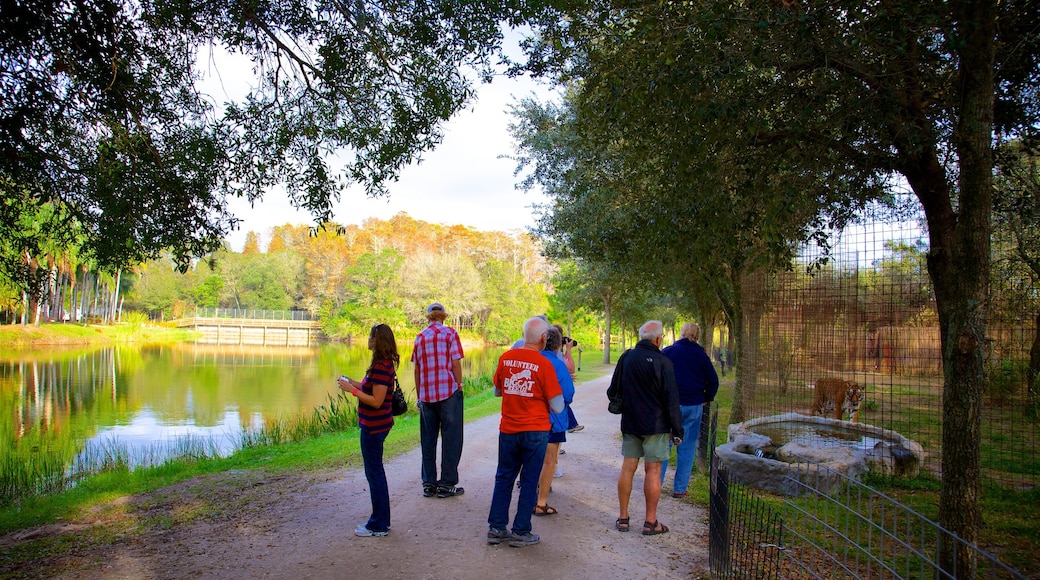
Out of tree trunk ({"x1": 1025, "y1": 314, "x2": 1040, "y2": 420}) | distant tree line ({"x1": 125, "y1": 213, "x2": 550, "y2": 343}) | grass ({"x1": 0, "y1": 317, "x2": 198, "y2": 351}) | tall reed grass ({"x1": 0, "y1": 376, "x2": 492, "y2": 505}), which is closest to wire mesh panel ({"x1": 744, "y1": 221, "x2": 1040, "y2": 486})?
tree trunk ({"x1": 1025, "y1": 314, "x2": 1040, "y2": 420})

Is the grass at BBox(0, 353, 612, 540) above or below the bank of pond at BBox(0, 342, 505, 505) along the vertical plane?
above

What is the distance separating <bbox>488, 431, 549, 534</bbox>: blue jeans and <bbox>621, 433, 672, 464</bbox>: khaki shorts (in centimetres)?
95

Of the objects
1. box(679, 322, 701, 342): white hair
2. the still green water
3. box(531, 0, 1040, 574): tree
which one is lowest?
the still green water

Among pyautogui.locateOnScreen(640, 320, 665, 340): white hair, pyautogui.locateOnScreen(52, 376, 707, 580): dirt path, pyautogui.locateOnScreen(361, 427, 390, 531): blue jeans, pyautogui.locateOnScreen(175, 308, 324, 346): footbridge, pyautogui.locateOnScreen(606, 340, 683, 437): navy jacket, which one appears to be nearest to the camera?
pyautogui.locateOnScreen(52, 376, 707, 580): dirt path

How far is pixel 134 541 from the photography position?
5.55 m

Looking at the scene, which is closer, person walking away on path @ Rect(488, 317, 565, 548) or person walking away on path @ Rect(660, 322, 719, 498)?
person walking away on path @ Rect(488, 317, 565, 548)

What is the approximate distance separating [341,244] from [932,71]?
258 ft

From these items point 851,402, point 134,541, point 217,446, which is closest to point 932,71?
point 851,402

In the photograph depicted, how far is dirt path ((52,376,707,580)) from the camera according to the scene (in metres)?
4.77

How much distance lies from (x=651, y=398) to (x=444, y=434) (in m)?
2.21

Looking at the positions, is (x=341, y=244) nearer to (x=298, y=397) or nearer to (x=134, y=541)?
(x=298, y=397)

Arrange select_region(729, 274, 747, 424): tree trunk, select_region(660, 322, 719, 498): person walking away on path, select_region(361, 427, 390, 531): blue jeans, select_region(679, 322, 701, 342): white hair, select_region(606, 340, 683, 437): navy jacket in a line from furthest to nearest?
select_region(729, 274, 747, 424): tree trunk → select_region(679, 322, 701, 342): white hair → select_region(660, 322, 719, 498): person walking away on path → select_region(606, 340, 683, 437): navy jacket → select_region(361, 427, 390, 531): blue jeans

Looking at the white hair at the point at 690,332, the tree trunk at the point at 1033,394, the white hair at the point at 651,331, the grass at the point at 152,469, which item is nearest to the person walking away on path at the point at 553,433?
the white hair at the point at 651,331

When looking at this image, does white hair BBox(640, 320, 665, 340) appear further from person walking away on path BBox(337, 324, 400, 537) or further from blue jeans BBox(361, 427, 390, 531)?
blue jeans BBox(361, 427, 390, 531)
